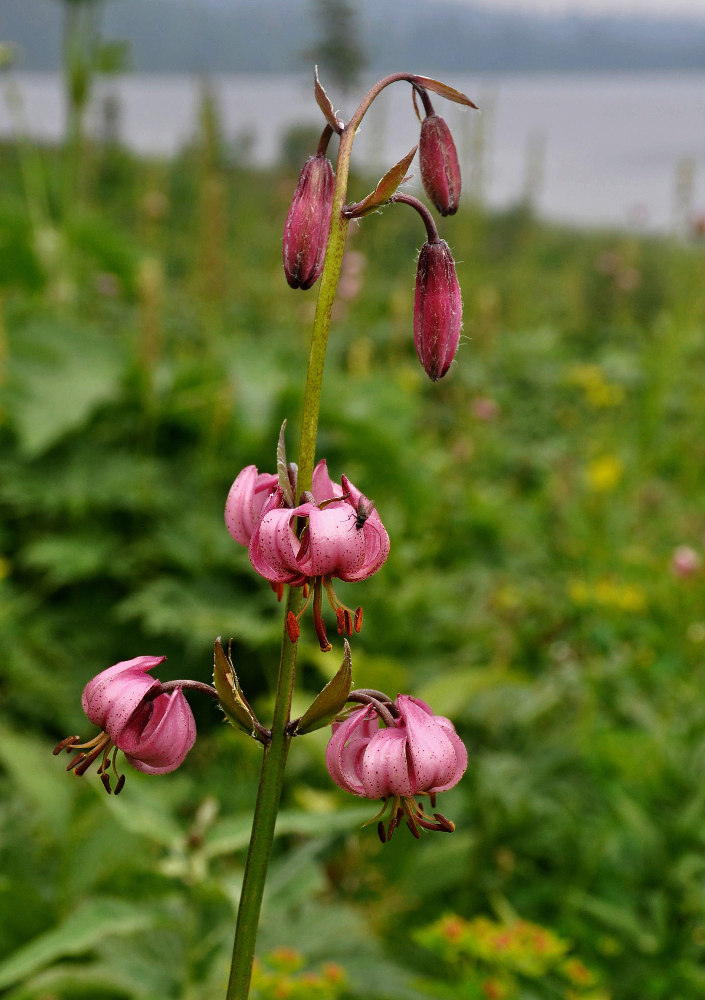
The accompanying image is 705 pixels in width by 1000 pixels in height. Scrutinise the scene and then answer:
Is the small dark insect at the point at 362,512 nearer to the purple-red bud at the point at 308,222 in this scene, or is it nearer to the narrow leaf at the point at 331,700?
the narrow leaf at the point at 331,700

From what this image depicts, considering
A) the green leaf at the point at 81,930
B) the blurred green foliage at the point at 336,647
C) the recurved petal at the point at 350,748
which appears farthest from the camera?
the blurred green foliage at the point at 336,647

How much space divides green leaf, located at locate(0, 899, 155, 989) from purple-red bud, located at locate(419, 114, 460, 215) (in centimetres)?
101

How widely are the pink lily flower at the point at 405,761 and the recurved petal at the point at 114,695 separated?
179 mm

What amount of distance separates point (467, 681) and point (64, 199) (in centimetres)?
277

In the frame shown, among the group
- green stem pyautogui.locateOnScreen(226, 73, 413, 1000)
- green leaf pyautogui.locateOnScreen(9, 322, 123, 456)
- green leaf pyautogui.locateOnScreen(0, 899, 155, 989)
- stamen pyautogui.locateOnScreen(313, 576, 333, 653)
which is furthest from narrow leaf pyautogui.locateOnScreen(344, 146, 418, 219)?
green leaf pyautogui.locateOnScreen(9, 322, 123, 456)

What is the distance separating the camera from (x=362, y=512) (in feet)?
2.51

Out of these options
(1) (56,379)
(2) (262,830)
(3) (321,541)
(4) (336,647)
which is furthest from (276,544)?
(1) (56,379)

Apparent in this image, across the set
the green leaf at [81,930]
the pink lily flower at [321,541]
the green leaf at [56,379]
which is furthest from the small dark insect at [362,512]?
the green leaf at [56,379]

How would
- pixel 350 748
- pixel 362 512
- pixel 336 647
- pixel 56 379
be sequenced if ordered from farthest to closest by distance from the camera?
pixel 56 379 < pixel 336 647 < pixel 350 748 < pixel 362 512

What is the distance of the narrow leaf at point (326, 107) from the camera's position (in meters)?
0.83

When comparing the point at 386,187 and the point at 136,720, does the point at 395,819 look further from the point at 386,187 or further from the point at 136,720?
the point at 386,187

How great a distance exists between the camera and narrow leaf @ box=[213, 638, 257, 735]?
0.79 m

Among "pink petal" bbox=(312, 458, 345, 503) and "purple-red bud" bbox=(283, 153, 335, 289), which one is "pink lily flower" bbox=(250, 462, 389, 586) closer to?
"pink petal" bbox=(312, 458, 345, 503)

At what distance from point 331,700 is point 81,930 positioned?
71cm
